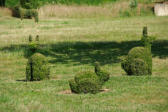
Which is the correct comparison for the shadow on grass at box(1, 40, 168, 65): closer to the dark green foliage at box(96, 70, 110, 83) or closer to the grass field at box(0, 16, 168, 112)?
the grass field at box(0, 16, 168, 112)

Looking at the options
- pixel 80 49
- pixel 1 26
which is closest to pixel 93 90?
pixel 80 49

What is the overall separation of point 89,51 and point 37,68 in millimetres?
13012

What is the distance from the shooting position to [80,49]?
109ft

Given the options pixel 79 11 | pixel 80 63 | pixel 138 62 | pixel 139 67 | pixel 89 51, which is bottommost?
pixel 89 51

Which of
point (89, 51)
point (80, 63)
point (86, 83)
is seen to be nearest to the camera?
point (86, 83)

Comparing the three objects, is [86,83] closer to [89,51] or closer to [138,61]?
[138,61]

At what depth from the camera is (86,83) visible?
50.8 feet

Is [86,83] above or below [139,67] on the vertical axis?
above

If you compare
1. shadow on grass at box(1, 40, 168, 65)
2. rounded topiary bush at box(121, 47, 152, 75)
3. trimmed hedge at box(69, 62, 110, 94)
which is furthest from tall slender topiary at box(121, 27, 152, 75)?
shadow on grass at box(1, 40, 168, 65)

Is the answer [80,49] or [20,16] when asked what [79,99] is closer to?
[80,49]

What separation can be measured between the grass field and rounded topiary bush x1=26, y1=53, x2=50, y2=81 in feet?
1.74

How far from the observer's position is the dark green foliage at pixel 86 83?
50.6ft

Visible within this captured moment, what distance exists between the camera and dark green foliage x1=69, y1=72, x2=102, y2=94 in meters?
15.4

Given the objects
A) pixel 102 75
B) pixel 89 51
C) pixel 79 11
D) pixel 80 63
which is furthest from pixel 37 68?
pixel 79 11
